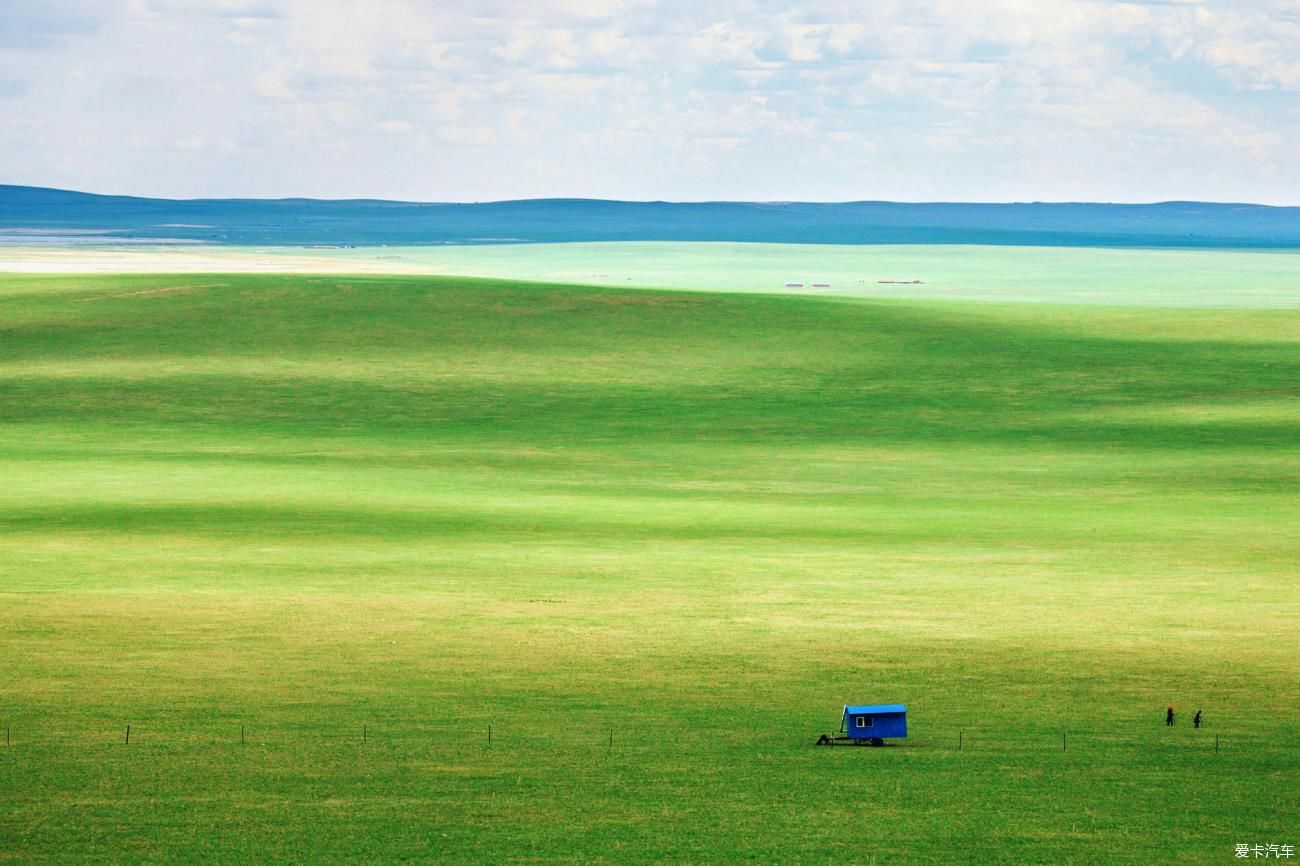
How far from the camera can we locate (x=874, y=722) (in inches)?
1065

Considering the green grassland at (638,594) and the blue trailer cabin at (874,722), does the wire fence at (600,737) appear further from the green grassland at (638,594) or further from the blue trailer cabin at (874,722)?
the blue trailer cabin at (874,722)

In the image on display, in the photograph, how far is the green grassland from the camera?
23859mm

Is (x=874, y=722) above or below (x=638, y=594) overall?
below

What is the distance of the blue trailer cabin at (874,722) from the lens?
26.9 m

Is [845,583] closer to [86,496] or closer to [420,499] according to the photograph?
[420,499]

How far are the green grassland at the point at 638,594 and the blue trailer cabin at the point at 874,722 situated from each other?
1.04 feet

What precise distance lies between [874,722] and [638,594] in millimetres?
11570
